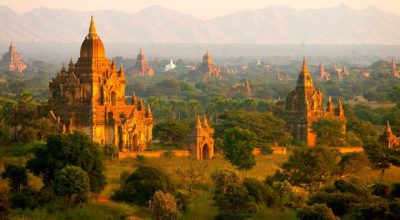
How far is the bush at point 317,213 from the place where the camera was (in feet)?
116

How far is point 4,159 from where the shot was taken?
49.1 meters

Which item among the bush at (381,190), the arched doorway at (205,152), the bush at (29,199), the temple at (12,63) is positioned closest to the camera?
the bush at (29,199)

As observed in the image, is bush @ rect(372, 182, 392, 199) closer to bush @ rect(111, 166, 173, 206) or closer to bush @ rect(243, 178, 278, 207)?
bush @ rect(243, 178, 278, 207)

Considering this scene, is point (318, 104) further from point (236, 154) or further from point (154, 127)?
point (236, 154)

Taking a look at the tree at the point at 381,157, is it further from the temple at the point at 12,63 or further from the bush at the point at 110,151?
the temple at the point at 12,63

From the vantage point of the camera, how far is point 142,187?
40406 millimetres

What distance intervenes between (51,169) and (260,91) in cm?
9227

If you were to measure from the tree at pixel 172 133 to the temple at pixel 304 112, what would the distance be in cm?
999

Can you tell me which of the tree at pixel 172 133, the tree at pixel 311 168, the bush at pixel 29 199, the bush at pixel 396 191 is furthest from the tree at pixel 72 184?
the tree at pixel 172 133

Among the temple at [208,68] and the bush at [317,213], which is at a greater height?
the temple at [208,68]

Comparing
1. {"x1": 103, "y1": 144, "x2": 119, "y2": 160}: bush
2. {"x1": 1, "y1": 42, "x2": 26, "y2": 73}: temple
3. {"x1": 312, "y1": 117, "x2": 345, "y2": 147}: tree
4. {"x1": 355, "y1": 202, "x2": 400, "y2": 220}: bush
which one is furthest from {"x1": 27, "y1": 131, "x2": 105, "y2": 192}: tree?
{"x1": 1, "y1": 42, "x2": 26, "y2": 73}: temple

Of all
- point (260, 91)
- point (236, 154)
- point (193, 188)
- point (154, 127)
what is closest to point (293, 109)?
point (154, 127)

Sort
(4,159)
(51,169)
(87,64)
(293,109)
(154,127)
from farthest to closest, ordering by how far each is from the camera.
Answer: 1. (293,109)
2. (154,127)
3. (87,64)
4. (4,159)
5. (51,169)

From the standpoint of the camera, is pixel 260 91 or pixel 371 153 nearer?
pixel 371 153
